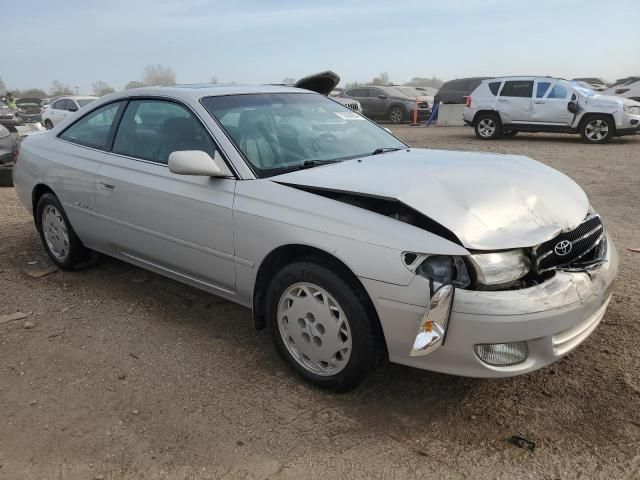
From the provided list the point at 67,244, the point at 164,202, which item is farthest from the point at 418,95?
the point at 164,202

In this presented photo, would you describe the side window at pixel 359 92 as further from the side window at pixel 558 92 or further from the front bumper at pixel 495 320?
the front bumper at pixel 495 320

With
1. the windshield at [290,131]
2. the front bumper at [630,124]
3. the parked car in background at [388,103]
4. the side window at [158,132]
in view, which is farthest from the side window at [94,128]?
Answer: the parked car in background at [388,103]

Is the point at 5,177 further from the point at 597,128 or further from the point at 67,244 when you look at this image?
the point at 597,128

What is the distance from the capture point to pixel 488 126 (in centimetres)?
1495

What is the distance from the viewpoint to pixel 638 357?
10.3 ft

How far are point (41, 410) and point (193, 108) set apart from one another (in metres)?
1.97

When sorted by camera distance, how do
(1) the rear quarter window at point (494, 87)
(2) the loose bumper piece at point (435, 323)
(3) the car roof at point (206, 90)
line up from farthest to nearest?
(1) the rear quarter window at point (494, 87)
(3) the car roof at point (206, 90)
(2) the loose bumper piece at point (435, 323)

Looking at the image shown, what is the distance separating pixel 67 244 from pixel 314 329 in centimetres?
281

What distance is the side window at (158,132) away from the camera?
11.5 ft

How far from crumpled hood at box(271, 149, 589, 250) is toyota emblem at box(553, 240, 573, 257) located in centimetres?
7

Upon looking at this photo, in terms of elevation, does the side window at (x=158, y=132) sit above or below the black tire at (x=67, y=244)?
above

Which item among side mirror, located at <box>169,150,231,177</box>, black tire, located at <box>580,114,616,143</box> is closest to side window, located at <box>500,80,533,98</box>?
black tire, located at <box>580,114,616,143</box>

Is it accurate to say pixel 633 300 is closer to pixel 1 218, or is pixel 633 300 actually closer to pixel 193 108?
pixel 193 108

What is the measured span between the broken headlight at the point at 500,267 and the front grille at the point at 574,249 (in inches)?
3.5
